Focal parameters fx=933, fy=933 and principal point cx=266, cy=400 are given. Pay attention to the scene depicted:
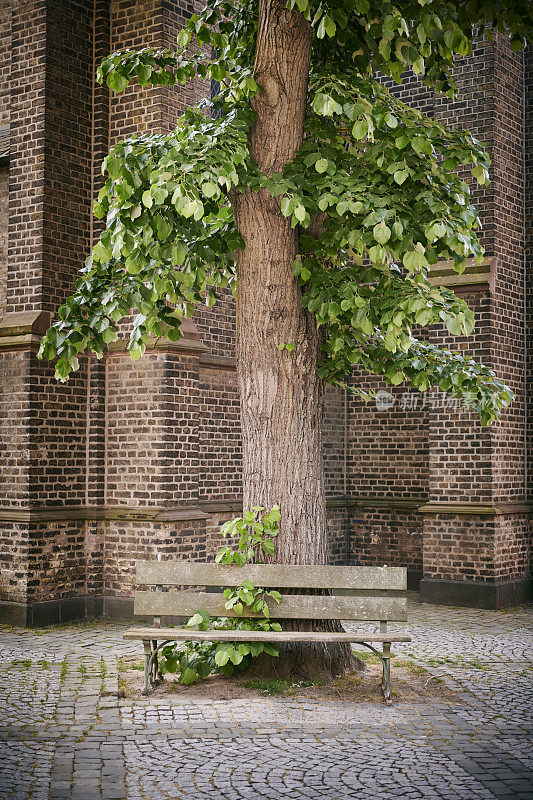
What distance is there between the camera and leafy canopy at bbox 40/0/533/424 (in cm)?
624

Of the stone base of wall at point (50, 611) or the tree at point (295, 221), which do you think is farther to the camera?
the stone base of wall at point (50, 611)

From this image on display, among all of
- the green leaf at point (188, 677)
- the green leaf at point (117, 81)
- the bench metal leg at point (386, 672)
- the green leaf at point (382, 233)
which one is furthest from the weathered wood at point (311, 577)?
the green leaf at point (117, 81)

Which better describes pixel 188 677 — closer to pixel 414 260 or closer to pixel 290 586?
pixel 290 586

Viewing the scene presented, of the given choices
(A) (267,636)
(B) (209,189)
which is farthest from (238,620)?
(B) (209,189)

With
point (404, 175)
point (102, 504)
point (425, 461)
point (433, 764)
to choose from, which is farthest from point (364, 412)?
point (433, 764)

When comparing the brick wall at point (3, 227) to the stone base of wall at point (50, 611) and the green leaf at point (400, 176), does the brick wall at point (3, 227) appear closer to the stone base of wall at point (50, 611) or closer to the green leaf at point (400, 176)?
the stone base of wall at point (50, 611)

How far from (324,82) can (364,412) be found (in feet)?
24.2

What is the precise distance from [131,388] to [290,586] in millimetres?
4279

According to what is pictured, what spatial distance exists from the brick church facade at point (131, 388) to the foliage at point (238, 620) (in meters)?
2.86

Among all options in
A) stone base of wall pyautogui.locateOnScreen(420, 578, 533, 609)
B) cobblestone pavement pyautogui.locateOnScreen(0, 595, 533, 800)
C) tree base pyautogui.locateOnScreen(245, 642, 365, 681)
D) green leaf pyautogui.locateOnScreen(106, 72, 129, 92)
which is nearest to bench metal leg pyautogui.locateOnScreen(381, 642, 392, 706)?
cobblestone pavement pyautogui.locateOnScreen(0, 595, 533, 800)

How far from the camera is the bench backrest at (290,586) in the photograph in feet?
22.2

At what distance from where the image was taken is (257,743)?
5.56 meters

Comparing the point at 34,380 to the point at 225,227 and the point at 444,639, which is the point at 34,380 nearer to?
the point at 225,227

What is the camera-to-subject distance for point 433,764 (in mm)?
5203
